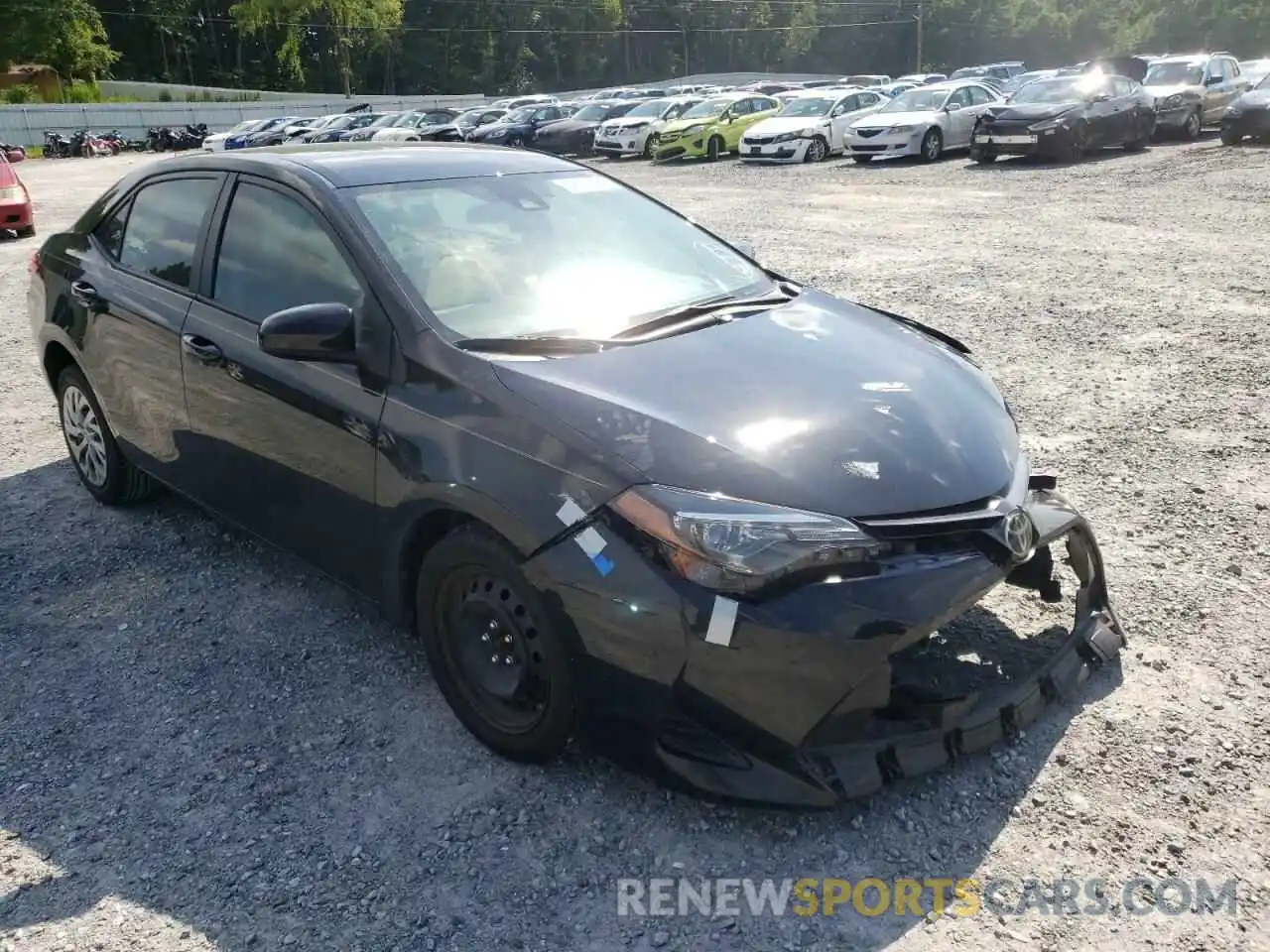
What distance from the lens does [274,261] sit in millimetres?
3699

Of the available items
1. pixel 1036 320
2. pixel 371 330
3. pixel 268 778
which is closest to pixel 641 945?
pixel 268 778

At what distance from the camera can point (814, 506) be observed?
2.60 metres

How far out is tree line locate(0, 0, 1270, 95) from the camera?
73.2 meters

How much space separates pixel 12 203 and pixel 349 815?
14.3 metres

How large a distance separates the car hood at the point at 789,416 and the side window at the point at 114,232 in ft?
8.51

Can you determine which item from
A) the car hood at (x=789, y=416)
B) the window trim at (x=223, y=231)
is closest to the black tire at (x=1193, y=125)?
the car hood at (x=789, y=416)

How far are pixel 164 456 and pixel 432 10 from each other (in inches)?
3729

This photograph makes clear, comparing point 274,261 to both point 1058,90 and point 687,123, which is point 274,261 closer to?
point 1058,90

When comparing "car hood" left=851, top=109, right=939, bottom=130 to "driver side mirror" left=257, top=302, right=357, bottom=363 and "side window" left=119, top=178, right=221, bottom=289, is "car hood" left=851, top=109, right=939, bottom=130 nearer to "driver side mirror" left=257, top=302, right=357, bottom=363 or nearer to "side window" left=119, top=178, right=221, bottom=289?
"side window" left=119, top=178, right=221, bottom=289

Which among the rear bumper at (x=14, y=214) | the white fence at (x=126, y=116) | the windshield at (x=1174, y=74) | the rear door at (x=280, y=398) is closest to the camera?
the rear door at (x=280, y=398)

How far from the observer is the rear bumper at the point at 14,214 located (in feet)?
46.0

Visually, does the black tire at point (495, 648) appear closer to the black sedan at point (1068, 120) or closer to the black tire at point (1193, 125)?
the black sedan at point (1068, 120)

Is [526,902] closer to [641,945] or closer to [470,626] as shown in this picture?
[641,945]

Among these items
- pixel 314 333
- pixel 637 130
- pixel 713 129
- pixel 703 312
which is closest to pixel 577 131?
pixel 637 130
